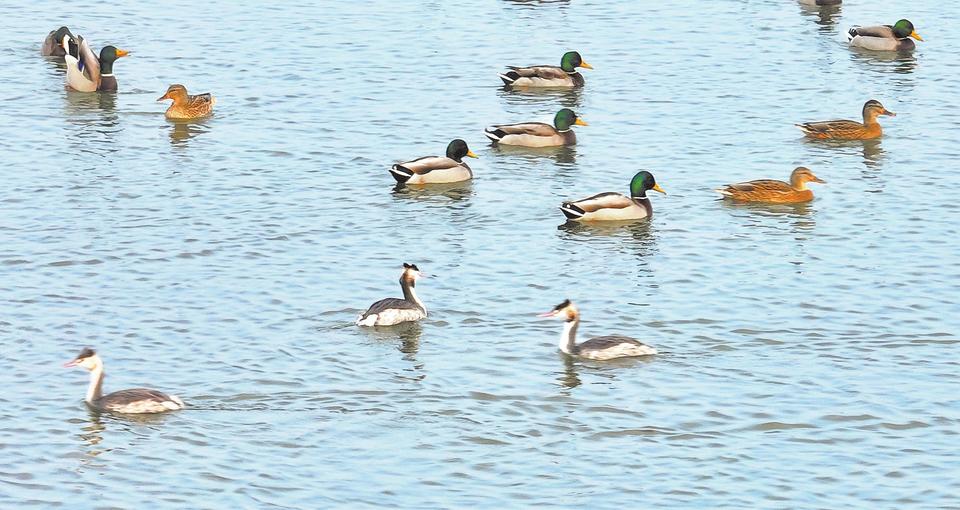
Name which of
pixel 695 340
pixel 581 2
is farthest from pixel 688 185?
pixel 581 2

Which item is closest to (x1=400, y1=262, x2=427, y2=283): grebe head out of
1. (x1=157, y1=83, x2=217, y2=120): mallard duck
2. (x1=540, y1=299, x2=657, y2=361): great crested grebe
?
(x1=540, y1=299, x2=657, y2=361): great crested grebe

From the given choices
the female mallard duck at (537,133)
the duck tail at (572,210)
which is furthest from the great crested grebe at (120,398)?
the female mallard duck at (537,133)

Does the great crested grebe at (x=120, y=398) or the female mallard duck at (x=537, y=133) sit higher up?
the female mallard duck at (x=537, y=133)

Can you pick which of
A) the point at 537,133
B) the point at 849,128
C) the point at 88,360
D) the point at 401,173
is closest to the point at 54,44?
the point at 537,133

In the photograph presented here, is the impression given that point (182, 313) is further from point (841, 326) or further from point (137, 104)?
point (137, 104)

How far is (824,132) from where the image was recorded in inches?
1278

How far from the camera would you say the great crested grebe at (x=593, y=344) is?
21.3m

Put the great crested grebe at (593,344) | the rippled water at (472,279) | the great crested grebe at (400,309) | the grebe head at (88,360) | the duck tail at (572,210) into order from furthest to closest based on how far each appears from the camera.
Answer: the duck tail at (572,210), the great crested grebe at (400,309), the great crested grebe at (593,344), the grebe head at (88,360), the rippled water at (472,279)

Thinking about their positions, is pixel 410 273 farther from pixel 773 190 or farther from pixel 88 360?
pixel 773 190

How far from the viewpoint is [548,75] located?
36.8 meters

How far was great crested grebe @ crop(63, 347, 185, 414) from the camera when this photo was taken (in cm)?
1923

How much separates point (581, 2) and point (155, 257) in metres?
23.3

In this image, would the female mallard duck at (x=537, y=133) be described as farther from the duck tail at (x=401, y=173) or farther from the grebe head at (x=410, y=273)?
the grebe head at (x=410, y=273)

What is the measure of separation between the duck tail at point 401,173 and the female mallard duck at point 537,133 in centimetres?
317
